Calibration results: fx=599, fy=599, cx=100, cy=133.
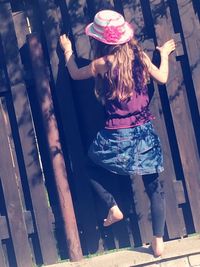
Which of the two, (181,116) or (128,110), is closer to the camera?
(128,110)

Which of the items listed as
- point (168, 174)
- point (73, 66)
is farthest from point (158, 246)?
point (73, 66)

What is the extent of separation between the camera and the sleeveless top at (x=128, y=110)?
460cm

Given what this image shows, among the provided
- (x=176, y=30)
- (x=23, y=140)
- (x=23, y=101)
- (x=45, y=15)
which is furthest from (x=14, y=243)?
(x=176, y=30)

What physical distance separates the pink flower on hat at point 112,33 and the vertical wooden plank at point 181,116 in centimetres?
50

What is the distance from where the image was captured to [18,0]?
499 cm

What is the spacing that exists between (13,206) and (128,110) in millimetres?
1280

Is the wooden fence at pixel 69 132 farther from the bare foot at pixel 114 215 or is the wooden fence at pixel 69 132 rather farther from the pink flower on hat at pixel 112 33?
the pink flower on hat at pixel 112 33

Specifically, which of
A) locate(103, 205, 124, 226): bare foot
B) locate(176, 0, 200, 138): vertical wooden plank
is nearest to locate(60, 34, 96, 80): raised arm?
locate(176, 0, 200, 138): vertical wooden plank

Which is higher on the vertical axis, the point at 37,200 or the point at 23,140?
the point at 23,140

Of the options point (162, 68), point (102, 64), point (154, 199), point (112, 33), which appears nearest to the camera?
point (112, 33)

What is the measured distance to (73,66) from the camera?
4.71 metres

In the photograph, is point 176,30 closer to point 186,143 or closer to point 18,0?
point 186,143

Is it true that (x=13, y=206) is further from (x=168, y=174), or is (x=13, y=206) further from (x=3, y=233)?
(x=168, y=174)

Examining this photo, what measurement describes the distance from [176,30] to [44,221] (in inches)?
75.9
